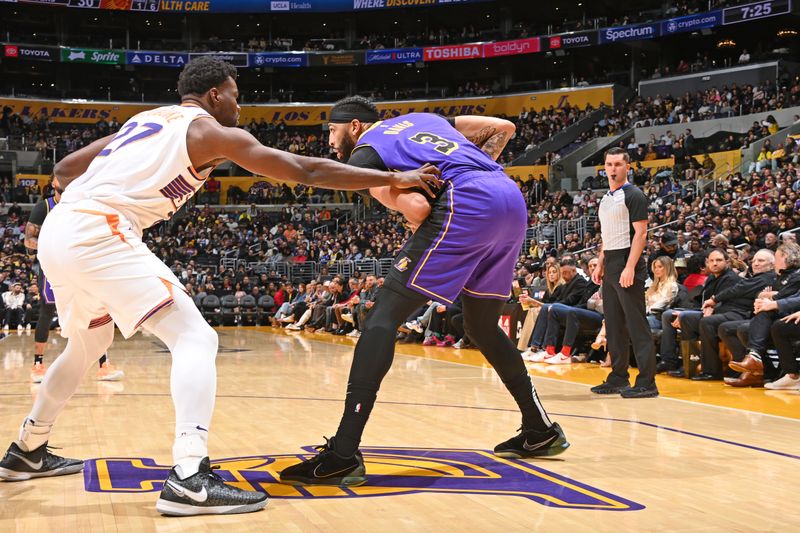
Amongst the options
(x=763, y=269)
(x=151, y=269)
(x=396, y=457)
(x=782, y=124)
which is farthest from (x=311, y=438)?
(x=782, y=124)

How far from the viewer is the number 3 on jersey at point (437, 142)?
3.53 metres

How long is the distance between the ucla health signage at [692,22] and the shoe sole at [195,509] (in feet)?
101

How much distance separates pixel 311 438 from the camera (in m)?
4.27

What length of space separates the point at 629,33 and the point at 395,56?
10.4 m

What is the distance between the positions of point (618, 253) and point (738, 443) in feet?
7.74

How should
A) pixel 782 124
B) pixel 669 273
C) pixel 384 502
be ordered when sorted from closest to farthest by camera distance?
pixel 384 502
pixel 669 273
pixel 782 124

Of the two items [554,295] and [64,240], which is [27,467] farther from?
[554,295]

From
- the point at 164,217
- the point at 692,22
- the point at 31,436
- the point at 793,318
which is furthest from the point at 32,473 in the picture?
the point at 692,22

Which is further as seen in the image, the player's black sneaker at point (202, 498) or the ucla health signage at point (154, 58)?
the ucla health signage at point (154, 58)

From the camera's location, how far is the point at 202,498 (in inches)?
105

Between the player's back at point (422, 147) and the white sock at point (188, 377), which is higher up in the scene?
the player's back at point (422, 147)

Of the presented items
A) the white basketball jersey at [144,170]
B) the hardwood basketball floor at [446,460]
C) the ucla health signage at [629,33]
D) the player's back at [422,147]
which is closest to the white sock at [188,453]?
the hardwood basketball floor at [446,460]

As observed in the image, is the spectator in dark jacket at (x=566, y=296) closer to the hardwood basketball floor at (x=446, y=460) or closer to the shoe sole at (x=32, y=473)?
the hardwood basketball floor at (x=446, y=460)

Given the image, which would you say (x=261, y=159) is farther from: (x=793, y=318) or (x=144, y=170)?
(x=793, y=318)
